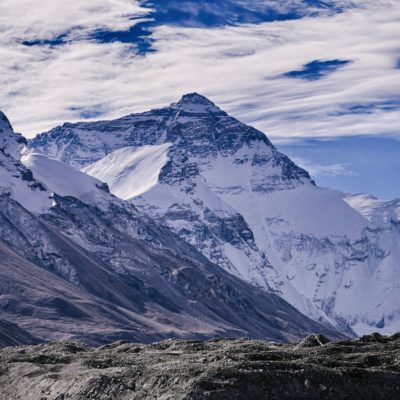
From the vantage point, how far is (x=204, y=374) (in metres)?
57.5

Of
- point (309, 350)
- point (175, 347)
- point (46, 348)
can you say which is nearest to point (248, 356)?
point (309, 350)

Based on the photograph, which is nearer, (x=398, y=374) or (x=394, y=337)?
(x=398, y=374)

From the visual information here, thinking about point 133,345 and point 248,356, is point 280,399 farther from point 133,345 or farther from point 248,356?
point 133,345

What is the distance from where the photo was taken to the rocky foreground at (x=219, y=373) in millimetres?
56875

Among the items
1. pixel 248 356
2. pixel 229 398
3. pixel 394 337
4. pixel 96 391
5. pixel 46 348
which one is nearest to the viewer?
pixel 229 398

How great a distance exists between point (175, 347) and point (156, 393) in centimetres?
1739

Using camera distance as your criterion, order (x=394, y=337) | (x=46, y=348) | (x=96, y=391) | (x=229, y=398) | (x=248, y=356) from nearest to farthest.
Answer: (x=229, y=398), (x=96, y=391), (x=248, y=356), (x=394, y=337), (x=46, y=348)

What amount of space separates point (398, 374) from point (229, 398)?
9.52 meters

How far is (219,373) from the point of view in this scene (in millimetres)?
57750

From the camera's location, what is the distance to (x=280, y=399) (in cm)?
5619

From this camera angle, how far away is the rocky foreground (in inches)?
2239

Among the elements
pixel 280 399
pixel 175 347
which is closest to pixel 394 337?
pixel 175 347

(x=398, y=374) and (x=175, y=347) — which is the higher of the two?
(x=398, y=374)

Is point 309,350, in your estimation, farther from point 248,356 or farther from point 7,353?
point 7,353
